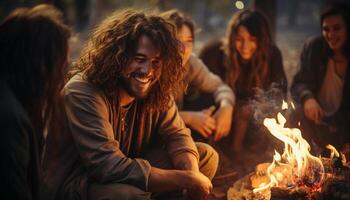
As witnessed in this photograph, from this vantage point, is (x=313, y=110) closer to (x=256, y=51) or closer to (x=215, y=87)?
(x=256, y=51)

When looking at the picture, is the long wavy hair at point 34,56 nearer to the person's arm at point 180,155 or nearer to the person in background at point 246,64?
the person's arm at point 180,155

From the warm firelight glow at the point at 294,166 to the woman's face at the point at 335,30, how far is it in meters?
2.05

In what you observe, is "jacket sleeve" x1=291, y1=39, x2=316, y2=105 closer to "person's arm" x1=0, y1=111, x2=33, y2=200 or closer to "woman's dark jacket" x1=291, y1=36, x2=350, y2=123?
"woman's dark jacket" x1=291, y1=36, x2=350, y2=123

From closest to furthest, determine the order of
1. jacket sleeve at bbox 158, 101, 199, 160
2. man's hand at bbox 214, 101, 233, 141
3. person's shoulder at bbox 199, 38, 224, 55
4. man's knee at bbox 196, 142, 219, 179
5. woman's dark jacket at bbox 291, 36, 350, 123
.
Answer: jacket sleeve at bbox 158, 101, 199, 160
man's knee at bbox 196, 142, 219, 179
man's hand at bbox 214, 101, 233, 141
woman's dark jacket at bbox 291, 36, 350, 123
person's shoulder at bbox 199, 38, 224, 55

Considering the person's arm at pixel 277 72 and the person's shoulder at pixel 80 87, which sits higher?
the person's shoulder at pixel 80 87

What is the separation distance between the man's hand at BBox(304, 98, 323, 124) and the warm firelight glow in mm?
1503

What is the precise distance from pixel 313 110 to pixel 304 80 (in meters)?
0.63

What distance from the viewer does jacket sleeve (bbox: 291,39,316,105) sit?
6.26m

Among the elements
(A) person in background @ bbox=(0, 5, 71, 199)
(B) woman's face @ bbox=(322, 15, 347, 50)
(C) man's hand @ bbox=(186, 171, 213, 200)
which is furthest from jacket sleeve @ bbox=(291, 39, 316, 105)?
(A) person in background @ bbox=(0, 5, 71, 199)

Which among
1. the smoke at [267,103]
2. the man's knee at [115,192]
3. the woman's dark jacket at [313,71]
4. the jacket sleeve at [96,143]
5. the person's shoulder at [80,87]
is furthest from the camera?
the woman's dark jacket at [313,71]

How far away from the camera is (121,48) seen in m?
4.02

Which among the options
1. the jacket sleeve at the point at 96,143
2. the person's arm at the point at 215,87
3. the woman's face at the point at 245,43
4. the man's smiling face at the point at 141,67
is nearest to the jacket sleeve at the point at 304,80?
the woman's face at the point at 245,43

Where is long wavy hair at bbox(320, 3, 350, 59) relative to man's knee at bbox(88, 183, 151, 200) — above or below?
above

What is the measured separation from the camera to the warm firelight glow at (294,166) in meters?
4.11
